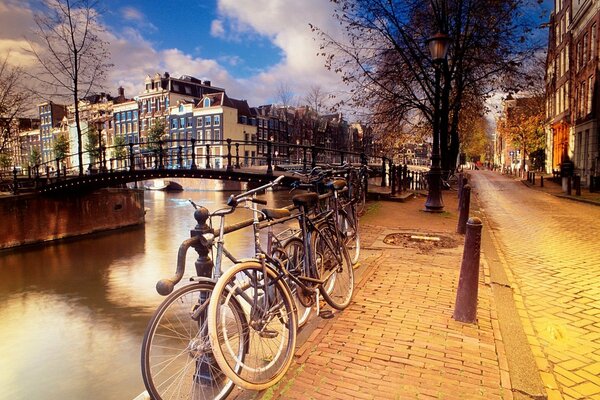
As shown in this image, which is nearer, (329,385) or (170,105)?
(329,385)

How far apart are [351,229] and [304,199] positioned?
217 cm

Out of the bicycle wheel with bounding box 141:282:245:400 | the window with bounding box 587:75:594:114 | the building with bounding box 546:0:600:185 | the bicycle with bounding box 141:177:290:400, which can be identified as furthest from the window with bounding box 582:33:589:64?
the bicycle wheel with bounding box 141:282:245:400

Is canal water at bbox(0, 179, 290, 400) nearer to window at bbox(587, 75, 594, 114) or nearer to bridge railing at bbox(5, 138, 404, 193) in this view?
bridge railing at bbox(5, 138, 404, 193)

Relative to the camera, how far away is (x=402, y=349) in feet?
10.5

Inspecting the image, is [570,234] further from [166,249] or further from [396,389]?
[166,249]

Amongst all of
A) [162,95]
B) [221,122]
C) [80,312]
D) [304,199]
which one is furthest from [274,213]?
[162,95]

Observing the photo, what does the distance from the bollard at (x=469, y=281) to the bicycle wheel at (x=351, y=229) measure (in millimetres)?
1541

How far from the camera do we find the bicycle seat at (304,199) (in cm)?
333

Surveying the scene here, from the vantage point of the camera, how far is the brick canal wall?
1786 cm

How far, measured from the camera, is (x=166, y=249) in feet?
61.6

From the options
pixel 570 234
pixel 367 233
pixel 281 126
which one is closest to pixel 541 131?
pixel 281 126

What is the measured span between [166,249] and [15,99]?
11008mm

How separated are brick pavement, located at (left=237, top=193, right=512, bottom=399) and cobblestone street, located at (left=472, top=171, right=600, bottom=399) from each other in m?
0.39

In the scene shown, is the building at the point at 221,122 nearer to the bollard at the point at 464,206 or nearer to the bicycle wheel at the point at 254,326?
the bollard at the point at 464,206
